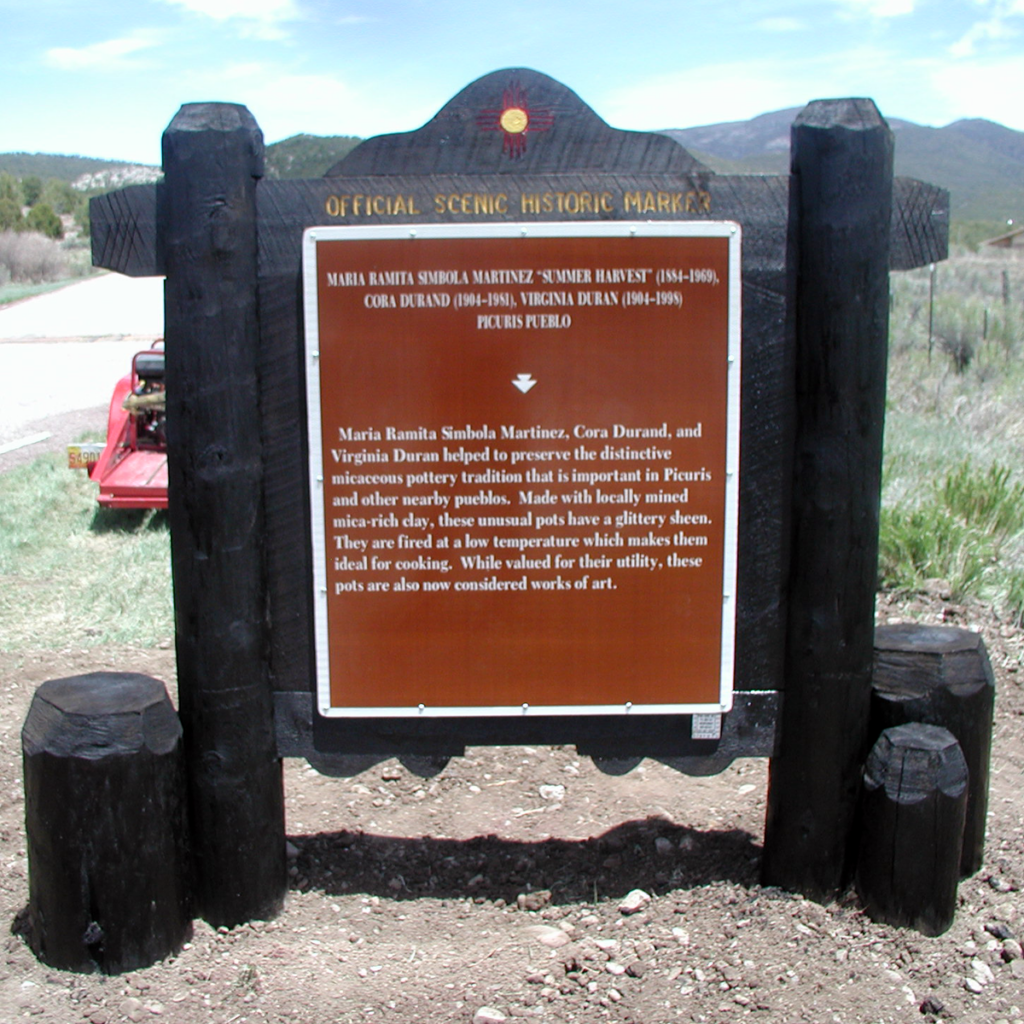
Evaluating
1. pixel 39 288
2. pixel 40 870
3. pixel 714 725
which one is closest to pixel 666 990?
pixel 714 725

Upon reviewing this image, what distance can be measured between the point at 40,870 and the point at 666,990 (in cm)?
147

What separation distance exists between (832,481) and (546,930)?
1.34 m

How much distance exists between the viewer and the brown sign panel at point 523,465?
263 centimetres

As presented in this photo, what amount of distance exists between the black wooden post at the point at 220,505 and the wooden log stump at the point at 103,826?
104 mm

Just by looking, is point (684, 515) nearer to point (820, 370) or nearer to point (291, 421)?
point (820, 370)

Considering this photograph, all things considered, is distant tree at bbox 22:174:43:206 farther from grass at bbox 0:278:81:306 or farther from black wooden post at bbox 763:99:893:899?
black wooden post at bbox 763:99:893:899

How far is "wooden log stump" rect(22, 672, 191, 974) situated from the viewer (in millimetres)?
2604

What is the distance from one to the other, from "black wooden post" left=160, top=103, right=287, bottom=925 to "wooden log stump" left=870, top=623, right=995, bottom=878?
5.12 ft

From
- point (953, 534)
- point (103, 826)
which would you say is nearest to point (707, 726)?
point (103, 826)

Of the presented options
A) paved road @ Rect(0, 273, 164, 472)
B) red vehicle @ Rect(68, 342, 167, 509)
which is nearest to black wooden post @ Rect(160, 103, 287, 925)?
red vehicle @ Rect(68, 342, 167, 509)

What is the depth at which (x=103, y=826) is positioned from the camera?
261cm

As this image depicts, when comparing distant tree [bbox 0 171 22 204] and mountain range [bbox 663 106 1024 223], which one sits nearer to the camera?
distant tree [bbox 0 171 22 204]

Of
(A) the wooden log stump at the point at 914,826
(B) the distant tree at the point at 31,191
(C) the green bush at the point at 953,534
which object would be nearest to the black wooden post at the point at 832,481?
(A) the wooden log stump at the point at 914,826

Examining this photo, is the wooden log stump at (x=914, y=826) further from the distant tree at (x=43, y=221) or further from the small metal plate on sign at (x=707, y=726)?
the distant tree at (x=43, y=221)
